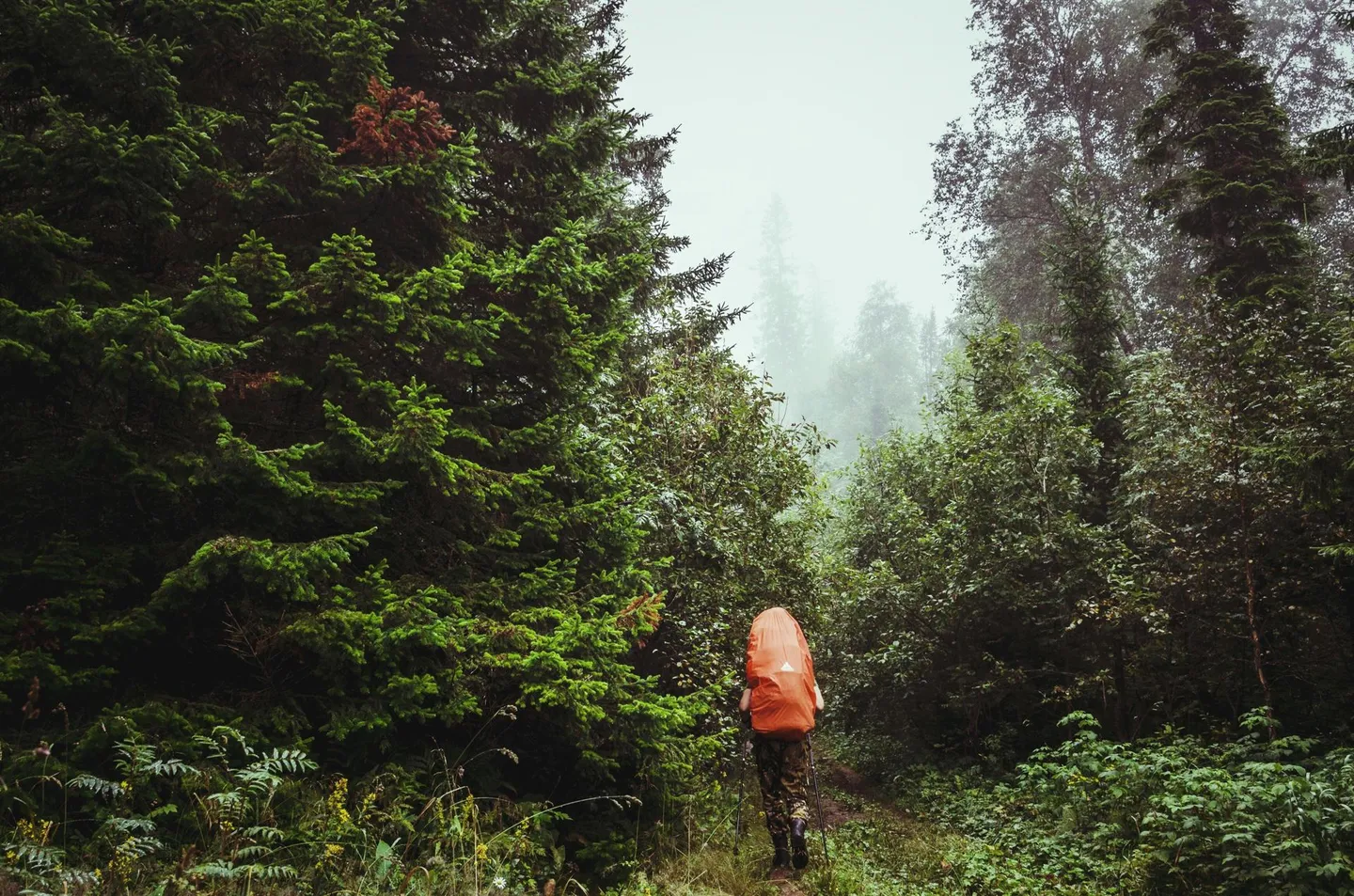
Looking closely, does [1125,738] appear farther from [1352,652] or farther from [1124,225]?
[1124,225]

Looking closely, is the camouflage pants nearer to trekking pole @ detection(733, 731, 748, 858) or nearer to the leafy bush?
Result: trekking pole @ detection(733, 731, 748, 858)

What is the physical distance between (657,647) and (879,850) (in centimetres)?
345

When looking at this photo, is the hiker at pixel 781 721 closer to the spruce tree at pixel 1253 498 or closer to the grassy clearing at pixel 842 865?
the grassy clearing at pixel 842 865

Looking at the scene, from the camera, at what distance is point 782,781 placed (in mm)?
6371

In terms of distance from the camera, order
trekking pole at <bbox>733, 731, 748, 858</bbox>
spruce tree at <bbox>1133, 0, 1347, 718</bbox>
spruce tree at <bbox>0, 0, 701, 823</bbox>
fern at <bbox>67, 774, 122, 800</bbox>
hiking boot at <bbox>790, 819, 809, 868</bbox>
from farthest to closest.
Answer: spruce tree at <bbox>1133, 0, 1347, 718</bbox> < trekking pole at <bbox>733, 731, 748, 858</bbox> < hiking boot at <bbox>790, 819, 809, 868</bbox> < spruce tree at <bbox>0, 0, 701, 823</bbox> < fern at <bbox>67, 774, 122, 800</bbox>

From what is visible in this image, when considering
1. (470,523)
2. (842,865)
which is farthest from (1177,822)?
(470,523)

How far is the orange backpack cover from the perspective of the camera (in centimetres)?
631

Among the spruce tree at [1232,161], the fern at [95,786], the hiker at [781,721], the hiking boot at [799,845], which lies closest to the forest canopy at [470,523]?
the fern at [95,786]

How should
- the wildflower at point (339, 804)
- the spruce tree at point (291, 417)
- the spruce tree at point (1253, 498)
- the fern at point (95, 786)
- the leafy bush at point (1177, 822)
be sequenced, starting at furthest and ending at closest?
the spruce tree at point (1253, 498) < the leafy bush at point (1177, 822) < the spruce tree at point (291, 417) < the wildflower at point (339, 804) < the fern at point (95, 786)

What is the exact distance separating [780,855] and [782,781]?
607 millimetres

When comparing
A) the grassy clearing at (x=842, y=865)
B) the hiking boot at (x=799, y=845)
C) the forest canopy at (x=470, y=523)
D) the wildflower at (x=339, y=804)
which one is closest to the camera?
the wildflower at (x=339, y=804)

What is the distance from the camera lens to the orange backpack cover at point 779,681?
20.7ft

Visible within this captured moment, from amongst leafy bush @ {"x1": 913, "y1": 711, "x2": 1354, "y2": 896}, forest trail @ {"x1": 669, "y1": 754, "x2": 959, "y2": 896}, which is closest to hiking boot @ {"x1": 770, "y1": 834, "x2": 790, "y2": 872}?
forest trail @ {"x1": 669, "y1": 754, "x2": 959, "y2": 896}

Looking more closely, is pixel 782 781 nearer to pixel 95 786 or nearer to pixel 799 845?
pixel 799 845
